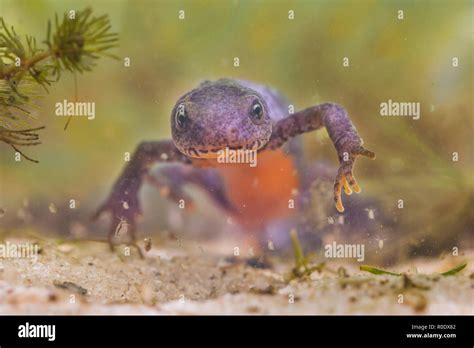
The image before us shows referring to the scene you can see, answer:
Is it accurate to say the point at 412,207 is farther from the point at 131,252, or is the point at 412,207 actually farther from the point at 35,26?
the point at 35,26

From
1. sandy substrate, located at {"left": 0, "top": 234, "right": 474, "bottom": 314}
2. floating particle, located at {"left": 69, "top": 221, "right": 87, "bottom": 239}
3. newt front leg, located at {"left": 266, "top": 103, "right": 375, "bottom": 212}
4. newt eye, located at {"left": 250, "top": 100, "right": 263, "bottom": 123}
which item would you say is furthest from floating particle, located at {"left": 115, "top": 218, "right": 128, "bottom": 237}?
newt eye, located at {"left": 250, "top": 100, "right": 263, "bottom": 123}

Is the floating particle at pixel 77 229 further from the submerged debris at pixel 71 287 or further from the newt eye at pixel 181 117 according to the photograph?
the newt eye at pixel 181 117

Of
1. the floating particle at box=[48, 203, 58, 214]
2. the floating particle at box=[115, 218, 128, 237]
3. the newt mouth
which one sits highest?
the newt mouth

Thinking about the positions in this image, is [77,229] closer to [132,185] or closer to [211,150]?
[132,185]

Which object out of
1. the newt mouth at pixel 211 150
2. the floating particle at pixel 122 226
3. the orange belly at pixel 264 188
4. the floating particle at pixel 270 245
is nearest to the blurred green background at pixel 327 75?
the orange belly at pixel 264 188

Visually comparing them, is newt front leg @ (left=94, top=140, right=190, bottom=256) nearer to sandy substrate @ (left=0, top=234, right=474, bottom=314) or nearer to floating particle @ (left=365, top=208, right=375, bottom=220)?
sandy substrate @ (left=0, top=234, right=474, bottom=314)

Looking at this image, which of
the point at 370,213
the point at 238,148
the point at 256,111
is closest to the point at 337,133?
the point at 256,111
